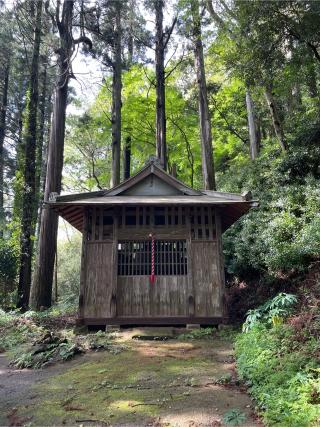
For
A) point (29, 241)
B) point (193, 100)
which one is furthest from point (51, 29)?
point (29, 241)

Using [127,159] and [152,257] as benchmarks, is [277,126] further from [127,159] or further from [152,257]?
[127,159]

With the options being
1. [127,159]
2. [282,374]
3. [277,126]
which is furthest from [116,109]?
[282,374]

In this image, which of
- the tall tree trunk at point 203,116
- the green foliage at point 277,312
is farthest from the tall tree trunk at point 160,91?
the green foliage at point 277,312

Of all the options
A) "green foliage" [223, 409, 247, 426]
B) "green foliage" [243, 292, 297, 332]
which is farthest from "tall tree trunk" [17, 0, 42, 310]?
"green foliage" [223, 409, 247, 426]

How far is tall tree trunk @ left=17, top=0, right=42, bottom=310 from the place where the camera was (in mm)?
14078

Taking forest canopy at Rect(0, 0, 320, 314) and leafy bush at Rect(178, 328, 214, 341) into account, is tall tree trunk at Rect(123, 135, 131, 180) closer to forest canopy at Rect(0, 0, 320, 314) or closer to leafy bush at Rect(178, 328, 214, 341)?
forest canopy at Rect(0, 0, 320, 314)

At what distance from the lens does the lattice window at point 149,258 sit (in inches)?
370

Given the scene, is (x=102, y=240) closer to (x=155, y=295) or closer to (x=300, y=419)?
(x=155, y=295)

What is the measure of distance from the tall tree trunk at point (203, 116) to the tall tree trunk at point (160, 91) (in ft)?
8.14

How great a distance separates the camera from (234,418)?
13.2 feet

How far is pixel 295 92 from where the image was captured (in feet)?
63.3

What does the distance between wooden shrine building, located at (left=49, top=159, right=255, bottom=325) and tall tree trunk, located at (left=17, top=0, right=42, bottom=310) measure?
18.1ft

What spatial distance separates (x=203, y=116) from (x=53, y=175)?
20.8ft

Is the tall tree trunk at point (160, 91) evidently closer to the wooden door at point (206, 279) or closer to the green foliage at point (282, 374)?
the wooden door at point (206, 279)
